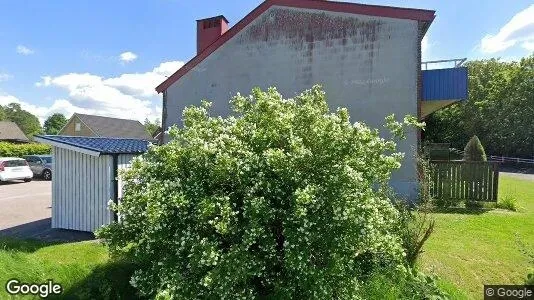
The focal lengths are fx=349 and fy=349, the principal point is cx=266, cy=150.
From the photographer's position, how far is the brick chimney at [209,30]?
1628cm

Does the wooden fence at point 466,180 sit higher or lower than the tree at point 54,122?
lower

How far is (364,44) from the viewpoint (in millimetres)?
12109

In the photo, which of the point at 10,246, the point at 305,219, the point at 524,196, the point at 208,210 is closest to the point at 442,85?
the point at 524,196

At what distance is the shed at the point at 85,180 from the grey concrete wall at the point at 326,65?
5670 mm

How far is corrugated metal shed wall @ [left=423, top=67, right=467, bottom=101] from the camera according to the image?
1081 cm

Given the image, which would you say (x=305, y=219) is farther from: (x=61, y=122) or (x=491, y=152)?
(x=61, y=122)

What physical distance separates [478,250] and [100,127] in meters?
41.1

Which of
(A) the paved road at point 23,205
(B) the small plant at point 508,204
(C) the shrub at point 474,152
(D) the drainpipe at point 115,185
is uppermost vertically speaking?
(C) the shrub at point 474,152

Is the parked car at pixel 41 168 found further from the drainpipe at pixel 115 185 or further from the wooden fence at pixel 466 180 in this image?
the wooden fence at pixel 466 180

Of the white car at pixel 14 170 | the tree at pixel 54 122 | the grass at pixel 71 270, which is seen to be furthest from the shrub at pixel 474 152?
the tree at pixel 54 122

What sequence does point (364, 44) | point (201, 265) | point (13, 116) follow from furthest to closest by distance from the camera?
1. point (13, 116)
2. point (364, 44)
3. point (201, 265)

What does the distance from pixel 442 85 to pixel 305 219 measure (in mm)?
9084

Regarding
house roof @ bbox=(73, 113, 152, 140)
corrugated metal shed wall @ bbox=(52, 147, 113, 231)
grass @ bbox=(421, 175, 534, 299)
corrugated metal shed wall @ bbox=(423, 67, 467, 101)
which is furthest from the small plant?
house roof @ bbox=(73, 113, 152, 140)

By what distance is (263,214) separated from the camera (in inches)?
172
